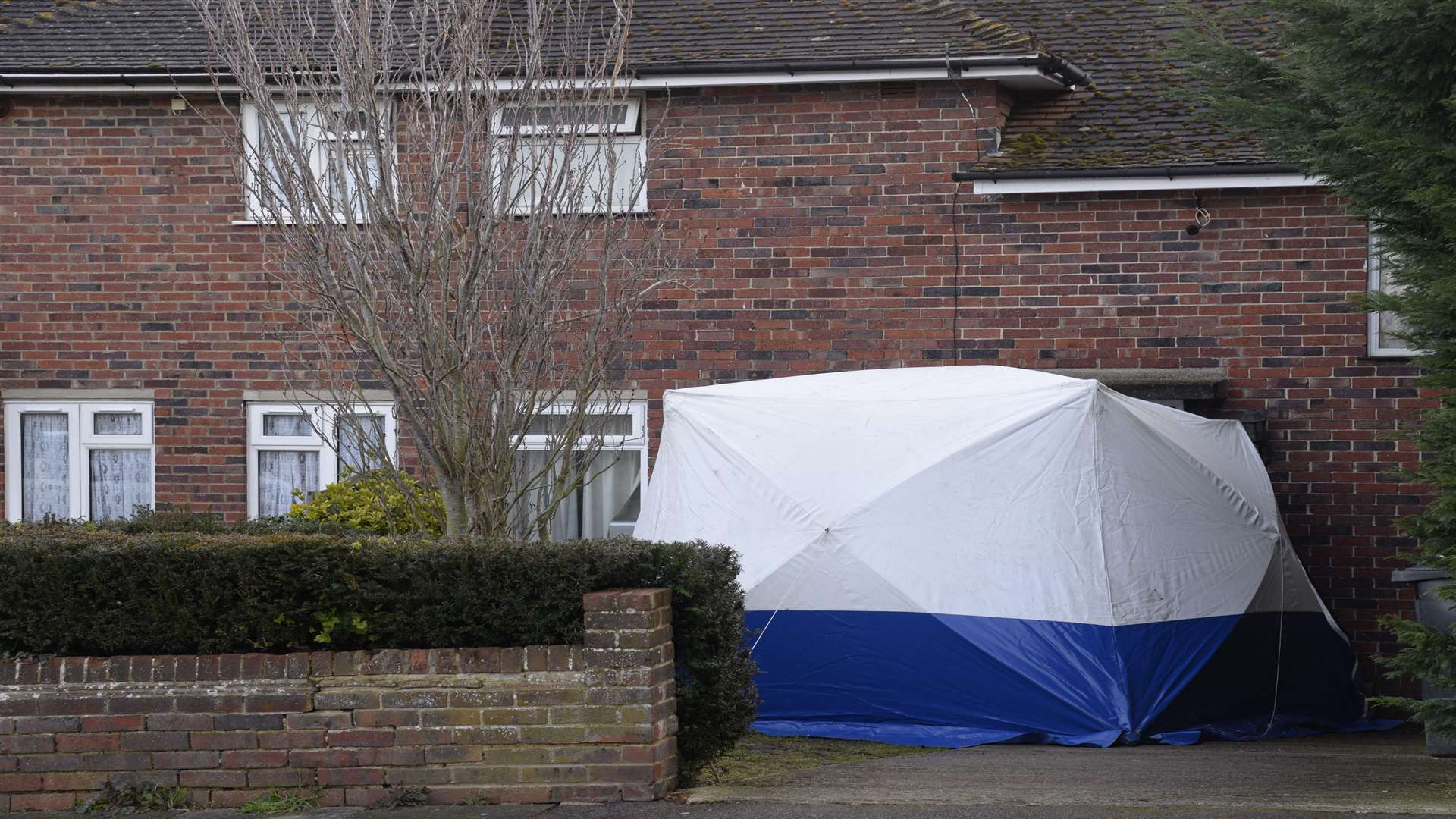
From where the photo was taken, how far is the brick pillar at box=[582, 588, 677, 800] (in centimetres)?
666

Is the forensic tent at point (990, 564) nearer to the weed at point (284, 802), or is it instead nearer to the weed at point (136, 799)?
the weed at point (284, 802)

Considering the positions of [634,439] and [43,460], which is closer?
[634,439]

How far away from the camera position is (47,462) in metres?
13.1

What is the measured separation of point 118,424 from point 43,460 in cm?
67

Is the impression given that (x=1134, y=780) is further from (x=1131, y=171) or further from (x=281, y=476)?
(x=281, y=476)

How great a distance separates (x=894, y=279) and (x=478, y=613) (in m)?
6.34

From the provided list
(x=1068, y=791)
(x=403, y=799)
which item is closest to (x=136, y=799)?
(x=403, y=799)

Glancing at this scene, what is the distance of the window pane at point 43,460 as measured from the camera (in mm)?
13070

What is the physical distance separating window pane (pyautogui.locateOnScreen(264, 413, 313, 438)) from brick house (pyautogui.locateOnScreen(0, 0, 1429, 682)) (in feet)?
0.07

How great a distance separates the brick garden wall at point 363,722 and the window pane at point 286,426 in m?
6.14

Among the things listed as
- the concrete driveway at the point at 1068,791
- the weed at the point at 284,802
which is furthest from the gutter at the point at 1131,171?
the weed at the point at 284,802

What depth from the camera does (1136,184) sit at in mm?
11859

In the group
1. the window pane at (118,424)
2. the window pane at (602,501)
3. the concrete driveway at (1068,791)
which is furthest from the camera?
the window pane at (118,424)

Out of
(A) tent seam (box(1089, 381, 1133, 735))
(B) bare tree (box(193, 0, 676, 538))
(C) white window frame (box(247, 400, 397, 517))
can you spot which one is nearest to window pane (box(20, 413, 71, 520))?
(C) white window frame (box(247, 400, 397, 517))
